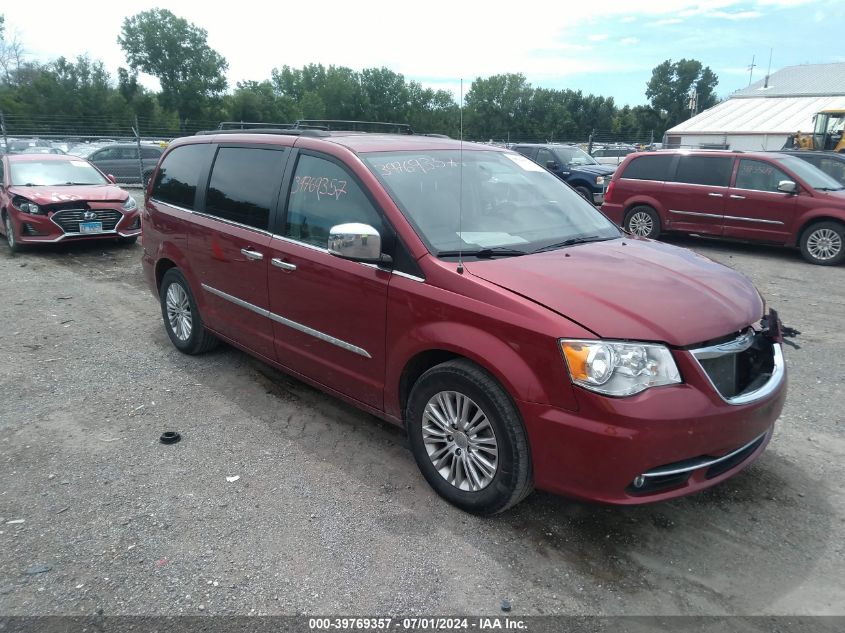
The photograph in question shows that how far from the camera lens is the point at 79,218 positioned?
→ 392 inches

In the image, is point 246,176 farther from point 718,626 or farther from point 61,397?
point 718,626

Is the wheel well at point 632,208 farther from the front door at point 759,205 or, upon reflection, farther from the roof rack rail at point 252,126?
the roof rack rail at point 252,126

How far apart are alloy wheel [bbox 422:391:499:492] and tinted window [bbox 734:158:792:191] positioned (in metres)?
9.38

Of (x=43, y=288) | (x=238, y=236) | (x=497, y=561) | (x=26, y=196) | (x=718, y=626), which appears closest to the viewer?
(x=718, y=626)

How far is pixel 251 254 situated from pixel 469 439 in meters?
2.11

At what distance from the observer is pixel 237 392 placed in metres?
4.78

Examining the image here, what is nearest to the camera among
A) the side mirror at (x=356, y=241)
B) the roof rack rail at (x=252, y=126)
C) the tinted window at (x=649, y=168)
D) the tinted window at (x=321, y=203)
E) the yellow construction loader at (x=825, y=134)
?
the side mirror at (x=356, y=241)

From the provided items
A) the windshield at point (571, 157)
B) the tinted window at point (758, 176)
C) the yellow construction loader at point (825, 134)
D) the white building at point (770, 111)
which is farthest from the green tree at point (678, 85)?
the tinted window at point (758, 176)

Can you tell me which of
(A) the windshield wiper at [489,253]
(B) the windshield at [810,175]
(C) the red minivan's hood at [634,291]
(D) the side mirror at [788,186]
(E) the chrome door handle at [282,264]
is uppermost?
(B) the windshield at [810,175]

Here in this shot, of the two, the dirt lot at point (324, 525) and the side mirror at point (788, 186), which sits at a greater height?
the side mirror at point (788, 186)

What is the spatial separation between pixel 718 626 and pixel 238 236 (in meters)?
3.62

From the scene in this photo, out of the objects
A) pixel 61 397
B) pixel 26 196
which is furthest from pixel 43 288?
pixel 61 397

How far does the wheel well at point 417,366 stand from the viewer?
3.24 m

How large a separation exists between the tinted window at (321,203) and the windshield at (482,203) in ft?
0.59
